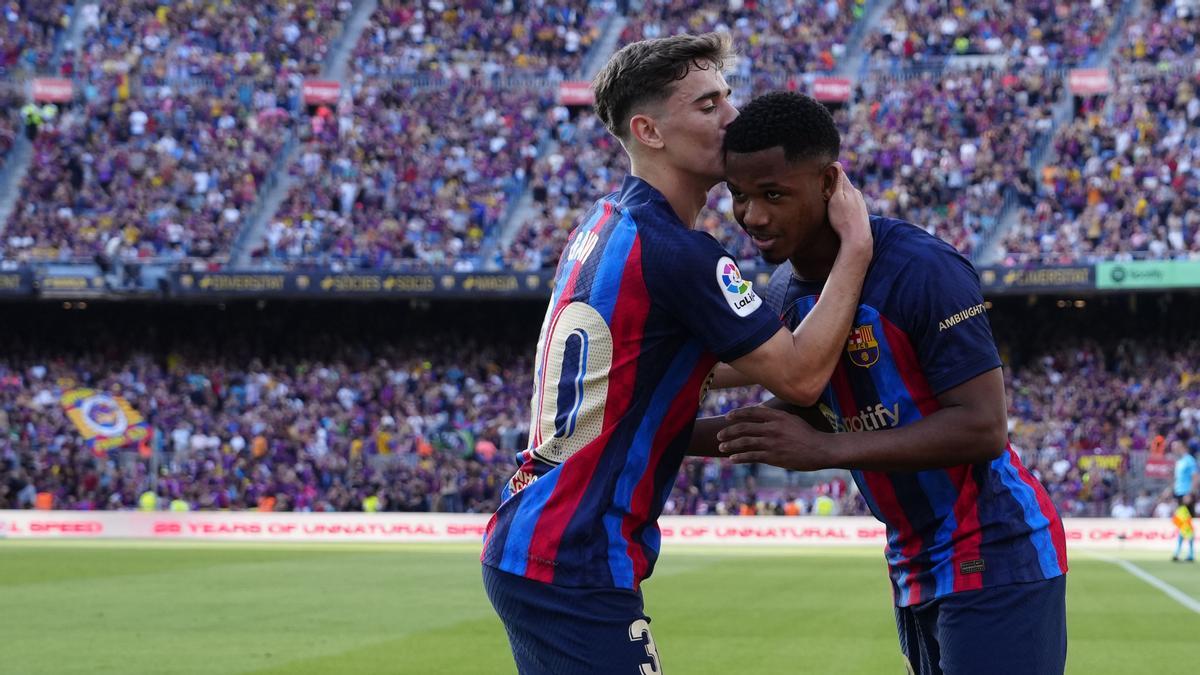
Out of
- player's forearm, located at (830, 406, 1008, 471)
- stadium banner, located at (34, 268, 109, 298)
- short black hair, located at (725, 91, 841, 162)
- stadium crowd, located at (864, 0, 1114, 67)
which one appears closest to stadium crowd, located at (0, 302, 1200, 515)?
stadium banner, located at (34, 268, 109, 298)

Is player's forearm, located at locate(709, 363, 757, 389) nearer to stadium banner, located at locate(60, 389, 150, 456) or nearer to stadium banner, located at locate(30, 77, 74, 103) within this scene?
stadium banner, located at locate(60, 389, 150, 456)

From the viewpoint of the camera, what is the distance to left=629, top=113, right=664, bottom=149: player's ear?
3.98 m

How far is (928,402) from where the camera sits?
413cm

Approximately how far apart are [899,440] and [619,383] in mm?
785

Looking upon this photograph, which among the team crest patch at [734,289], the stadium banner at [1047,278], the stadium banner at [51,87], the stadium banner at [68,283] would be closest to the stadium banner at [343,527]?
the stadium banner at [1047,278]

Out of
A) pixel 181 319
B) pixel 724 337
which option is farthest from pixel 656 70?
pixel 181 319

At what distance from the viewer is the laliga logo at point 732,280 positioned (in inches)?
148

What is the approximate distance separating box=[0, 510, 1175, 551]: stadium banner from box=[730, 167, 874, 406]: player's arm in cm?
2698

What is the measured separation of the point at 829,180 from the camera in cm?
414

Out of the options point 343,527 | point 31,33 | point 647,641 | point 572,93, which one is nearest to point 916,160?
point 572,93

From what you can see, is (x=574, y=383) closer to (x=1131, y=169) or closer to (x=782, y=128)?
(x=782, y=128)

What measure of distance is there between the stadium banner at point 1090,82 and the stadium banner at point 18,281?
28.3 meters

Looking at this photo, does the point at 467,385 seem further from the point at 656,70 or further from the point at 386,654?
the point at 656,70

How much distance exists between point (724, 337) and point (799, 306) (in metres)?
0.72
